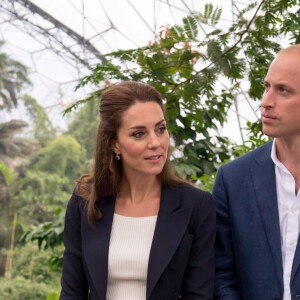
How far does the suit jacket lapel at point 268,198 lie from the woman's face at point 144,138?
0.33m

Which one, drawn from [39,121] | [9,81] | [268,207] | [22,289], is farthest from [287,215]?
[39,121]

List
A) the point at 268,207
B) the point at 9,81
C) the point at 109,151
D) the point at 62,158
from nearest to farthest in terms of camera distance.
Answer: the point at 268,207 → the point at 109,151 → the point at 62,158 → the point at 9,81

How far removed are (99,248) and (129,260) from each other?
120 mm

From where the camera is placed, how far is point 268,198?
2359 mm

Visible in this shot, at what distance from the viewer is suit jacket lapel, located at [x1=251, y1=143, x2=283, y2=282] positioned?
2.29 meters

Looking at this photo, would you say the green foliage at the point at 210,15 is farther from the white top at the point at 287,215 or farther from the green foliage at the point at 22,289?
the green foliage at the point at 22,289

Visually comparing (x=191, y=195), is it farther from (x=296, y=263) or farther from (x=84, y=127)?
(x=84, y=127)

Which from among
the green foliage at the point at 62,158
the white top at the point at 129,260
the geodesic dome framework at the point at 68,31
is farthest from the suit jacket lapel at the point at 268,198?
the green foliage at the point at 62,158

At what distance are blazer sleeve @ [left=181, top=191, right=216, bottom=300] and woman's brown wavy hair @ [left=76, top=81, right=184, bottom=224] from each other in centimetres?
19

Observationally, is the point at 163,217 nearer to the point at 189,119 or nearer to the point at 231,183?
the point at 231,183

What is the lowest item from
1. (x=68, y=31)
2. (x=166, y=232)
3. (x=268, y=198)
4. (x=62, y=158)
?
(x=166, y=232)

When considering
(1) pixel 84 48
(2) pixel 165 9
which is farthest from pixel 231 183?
(1) pixel 84 48

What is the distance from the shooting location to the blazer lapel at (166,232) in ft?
7.71

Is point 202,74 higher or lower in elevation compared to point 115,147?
higher
